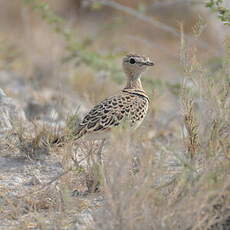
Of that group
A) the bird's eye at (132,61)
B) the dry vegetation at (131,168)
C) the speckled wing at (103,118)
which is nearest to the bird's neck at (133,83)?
the bird's eye at (132,61)

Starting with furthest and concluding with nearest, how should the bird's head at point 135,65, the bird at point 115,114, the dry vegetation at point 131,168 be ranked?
the bird's head at point 135,65
the bird at point 115,114
the dry vegetation at point 131,168

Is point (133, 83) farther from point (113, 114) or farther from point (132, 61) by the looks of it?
point (113, 114)

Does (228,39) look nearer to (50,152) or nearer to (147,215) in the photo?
(147,215)

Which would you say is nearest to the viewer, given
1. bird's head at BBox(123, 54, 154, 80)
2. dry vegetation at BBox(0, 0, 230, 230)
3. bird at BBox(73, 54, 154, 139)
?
dry vegetation at BBox(0, 0, 230, 230)

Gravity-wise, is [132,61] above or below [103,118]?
above

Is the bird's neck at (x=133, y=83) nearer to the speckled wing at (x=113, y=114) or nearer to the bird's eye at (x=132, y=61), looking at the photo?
the bird's eye at (x=132, y=61)

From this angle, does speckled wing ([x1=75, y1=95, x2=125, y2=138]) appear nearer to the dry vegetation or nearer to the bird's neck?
the dry vegetation

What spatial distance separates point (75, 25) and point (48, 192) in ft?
32.0

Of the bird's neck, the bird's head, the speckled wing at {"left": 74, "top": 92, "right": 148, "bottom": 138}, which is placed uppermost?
the bird's head

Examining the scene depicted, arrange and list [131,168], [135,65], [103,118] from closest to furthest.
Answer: [131,168]
[103,118]
[135,65]

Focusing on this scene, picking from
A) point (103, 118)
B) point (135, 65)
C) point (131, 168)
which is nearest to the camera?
point (131, 168)

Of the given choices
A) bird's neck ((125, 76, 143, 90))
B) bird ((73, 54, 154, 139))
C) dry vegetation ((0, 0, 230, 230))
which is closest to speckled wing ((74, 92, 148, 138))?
bird ((73, 54, 154, 139))

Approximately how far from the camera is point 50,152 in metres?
5.27

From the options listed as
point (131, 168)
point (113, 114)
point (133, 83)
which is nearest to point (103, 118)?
point (113, 114)
